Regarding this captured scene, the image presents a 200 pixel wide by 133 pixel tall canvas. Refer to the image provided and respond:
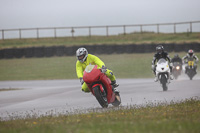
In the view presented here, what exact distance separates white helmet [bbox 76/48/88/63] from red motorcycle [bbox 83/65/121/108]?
1.55ft

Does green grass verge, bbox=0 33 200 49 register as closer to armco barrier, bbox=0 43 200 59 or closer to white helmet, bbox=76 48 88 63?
armco barrier, bbox=0 43 200 59

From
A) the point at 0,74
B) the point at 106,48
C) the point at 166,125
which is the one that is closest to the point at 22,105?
the point at 166,125

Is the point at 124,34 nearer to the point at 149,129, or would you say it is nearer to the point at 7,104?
the point at 7,104

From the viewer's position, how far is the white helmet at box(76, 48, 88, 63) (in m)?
11.5

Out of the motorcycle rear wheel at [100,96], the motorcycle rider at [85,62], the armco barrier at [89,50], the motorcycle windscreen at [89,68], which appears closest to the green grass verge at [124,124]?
the motorcycle rear wheel at [100,96]

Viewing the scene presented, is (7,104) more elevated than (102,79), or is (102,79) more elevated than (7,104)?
(102,79)

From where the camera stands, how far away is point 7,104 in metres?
14.7

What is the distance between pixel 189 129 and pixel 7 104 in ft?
30.0

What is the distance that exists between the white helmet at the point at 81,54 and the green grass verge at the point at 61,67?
19.9 m

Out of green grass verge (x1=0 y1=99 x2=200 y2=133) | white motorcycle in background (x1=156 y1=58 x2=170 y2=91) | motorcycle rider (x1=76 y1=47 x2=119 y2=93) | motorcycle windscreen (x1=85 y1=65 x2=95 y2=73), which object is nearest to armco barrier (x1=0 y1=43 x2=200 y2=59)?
white motorcycle in background (x1=156 y1=58 x2=170 y2=91)

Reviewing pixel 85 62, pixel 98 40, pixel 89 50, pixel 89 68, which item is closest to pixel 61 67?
pixel 89 50

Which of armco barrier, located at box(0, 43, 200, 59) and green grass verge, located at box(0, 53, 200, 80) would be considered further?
armco barrier, located at box(0, 43, 200, 59)

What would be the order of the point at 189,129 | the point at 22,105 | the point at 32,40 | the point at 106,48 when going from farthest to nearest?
the point at 32,40, the point at 106,48, the point at 22,105, the point at 189,129

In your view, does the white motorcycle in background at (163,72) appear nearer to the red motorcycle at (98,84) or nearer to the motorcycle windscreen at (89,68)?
Result: the red motorcycle at (98,84)
